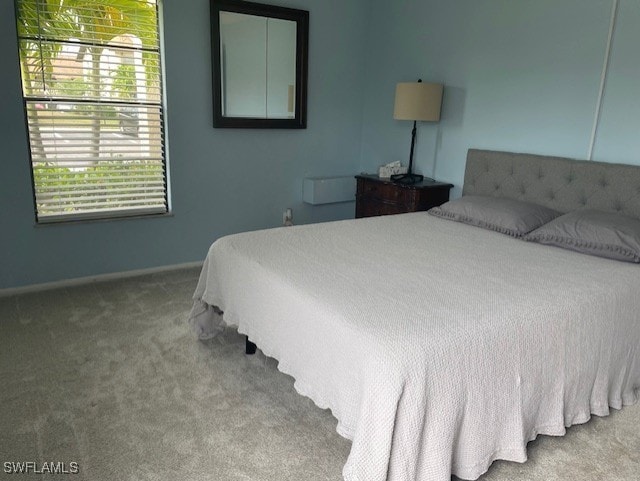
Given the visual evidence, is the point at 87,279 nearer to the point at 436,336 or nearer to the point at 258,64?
the point at 258,64

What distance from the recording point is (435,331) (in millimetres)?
1486

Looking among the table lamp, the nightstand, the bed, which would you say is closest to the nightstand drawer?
the nightstand

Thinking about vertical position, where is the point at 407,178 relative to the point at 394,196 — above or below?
above

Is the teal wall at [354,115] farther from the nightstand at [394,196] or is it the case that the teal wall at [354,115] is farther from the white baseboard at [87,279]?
the nightstand at [394,196]

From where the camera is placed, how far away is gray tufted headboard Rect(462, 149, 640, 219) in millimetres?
2611

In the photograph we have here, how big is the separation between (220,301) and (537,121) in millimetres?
2246

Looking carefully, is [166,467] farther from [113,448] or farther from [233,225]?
[233,225]

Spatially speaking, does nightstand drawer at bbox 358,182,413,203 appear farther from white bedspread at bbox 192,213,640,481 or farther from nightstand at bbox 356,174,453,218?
white bedspread at bbox 192,213,640,481

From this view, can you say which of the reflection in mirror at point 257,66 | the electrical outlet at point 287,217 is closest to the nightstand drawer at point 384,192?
the electrical outlet at point 287,217

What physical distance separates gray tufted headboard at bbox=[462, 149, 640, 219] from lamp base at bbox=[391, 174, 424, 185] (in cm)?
39

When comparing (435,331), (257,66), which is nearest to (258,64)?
(257,66)

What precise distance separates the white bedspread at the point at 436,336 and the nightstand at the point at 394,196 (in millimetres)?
1106

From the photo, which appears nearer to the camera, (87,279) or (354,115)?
(87,279)

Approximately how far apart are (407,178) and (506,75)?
3.24ft
